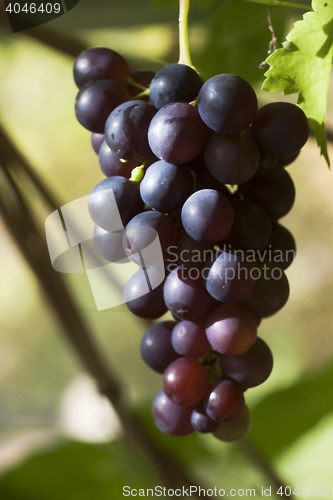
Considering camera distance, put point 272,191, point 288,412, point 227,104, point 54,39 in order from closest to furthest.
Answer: point 227,104 → point 272,191 → point 54,39 → point 288,412

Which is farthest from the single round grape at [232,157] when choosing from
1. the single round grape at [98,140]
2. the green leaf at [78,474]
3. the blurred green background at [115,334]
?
the green leaf at [78,474]

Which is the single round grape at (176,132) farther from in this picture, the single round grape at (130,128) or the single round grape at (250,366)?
the single round grape at (250,366)

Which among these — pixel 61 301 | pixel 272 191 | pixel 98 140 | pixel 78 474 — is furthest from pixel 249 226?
pixel 78 474

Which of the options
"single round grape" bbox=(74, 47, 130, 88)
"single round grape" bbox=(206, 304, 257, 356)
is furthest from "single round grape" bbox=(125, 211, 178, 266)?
"single round grape" bbox=(74, 47, 130, 88)

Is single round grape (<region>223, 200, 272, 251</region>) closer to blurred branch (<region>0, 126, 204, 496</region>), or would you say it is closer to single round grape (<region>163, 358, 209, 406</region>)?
single round grape (<region>163, 358, 209, 406</region>)

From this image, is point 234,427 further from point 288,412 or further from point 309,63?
point 309,63

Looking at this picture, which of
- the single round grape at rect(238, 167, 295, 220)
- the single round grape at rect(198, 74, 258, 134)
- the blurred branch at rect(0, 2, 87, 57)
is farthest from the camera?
the blurred branch at rect(0, 2, 87, 57)

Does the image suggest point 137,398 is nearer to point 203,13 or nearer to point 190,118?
point 190,118
